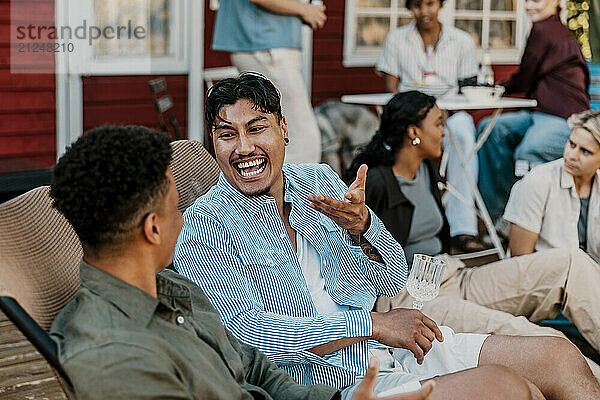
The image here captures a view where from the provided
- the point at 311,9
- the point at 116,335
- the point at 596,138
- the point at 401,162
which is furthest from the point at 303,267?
the point at 311,9

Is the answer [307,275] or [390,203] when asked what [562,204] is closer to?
[390,203]

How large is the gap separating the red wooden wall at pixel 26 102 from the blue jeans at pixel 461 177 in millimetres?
2581

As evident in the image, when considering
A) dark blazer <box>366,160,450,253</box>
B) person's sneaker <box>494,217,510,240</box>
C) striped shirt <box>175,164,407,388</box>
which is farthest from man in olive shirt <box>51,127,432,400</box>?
person's sneaker <box>494,217,510,240</box>

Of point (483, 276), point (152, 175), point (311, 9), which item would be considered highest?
point (311, 9)

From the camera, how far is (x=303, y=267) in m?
2.30

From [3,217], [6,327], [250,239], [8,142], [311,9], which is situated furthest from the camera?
[8,142]

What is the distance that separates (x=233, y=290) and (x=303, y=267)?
324 millimetres

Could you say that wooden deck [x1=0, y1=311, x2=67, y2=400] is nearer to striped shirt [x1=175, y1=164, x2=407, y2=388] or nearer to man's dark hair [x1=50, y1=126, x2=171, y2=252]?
striped shirt [x1=175, y1=164, x2=407, y2=388]

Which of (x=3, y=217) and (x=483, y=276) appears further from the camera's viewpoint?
(x=483, y=276)

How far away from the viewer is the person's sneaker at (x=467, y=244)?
5047 millimetres

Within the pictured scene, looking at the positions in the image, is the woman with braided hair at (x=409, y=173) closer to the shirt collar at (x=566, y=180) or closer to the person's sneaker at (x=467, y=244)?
the shirt collar at (x=566, y=180)

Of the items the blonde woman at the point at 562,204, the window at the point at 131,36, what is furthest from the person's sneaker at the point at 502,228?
the window at the point at 131,36

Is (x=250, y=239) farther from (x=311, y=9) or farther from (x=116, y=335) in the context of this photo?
(x=311, y=9)

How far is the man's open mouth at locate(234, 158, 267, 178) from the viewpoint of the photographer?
225cm
